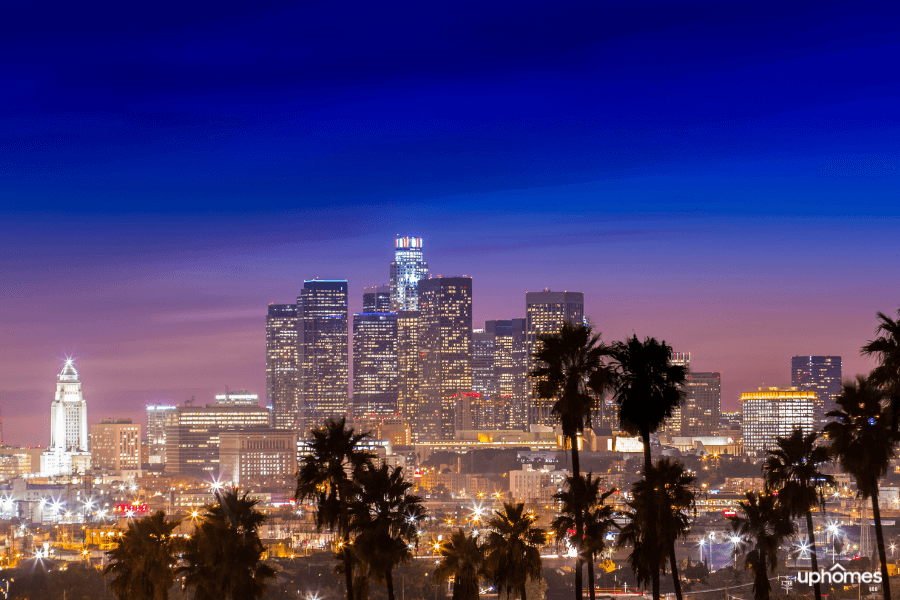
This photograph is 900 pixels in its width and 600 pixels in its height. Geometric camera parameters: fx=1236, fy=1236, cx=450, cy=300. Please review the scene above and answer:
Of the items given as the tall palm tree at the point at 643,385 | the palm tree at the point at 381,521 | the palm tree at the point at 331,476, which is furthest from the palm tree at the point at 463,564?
the tall palm tree at the point at 643,385

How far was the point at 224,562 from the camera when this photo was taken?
4556 cm

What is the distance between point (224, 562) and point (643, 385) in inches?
662

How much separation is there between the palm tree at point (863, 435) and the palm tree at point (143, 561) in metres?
25.0

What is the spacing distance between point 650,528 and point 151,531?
1859 cm

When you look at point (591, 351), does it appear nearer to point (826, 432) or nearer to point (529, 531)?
point (529, 531)

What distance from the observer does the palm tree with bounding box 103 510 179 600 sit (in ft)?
151

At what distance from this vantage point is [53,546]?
182250 mm

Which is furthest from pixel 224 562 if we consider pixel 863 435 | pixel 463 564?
pixel 863 435

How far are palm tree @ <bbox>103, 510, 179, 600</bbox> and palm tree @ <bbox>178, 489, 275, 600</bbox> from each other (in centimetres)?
86

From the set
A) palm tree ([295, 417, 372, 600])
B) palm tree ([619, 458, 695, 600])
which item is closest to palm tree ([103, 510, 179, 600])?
palm tree ([295, 417, 372, 600])

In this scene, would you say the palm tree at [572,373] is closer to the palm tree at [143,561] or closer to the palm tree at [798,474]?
the palm tree at [798,474]

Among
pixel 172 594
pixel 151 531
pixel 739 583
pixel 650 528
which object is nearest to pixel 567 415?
pixel 650 528

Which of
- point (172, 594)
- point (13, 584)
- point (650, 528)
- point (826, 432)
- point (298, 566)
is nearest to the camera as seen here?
point (650, 528)

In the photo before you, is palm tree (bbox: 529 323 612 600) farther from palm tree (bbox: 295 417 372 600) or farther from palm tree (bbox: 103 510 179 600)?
palm tree (bbox: 103 510 179 600)
